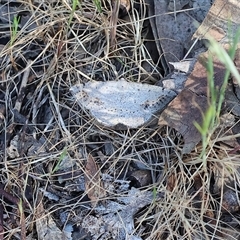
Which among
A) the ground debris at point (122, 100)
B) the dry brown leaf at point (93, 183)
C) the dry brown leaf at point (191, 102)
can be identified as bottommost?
the dry brown leaf at point (93, 183)

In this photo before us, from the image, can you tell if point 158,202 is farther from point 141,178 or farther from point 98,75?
point 98,75

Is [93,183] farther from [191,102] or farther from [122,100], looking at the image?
[191,102]

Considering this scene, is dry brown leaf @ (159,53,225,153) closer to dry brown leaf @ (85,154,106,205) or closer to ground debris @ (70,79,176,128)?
ground debris @ (70,79,176,128)

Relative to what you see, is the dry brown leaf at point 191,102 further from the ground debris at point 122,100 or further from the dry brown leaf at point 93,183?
the dry brown leaf at point 93,183

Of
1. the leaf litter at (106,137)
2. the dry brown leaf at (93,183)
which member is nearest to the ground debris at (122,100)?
the leaf litter at (106,137)

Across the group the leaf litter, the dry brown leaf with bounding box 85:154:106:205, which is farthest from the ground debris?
the dry brown leaf with bounding box 85:154:106:205

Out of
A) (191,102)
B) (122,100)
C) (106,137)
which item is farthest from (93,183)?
(191,102)

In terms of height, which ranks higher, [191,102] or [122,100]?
[191,102]

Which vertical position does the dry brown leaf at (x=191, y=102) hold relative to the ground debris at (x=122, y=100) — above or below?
above
